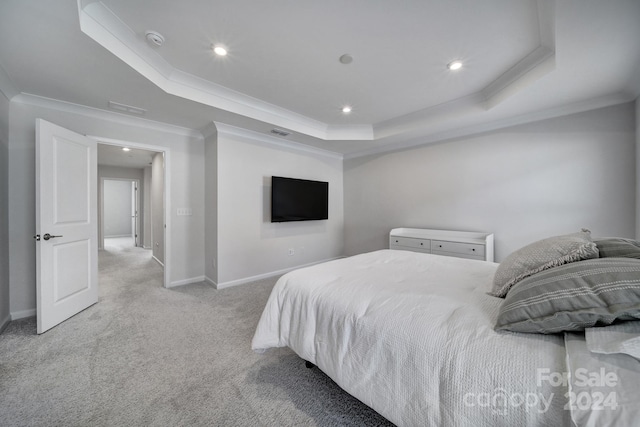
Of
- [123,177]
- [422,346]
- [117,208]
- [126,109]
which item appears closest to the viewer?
[422,346]

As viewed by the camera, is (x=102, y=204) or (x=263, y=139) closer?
(x=263, y=139)

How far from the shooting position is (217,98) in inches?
107

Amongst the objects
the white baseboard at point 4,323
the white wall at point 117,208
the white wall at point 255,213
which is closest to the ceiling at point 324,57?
the white wall at point 255,213

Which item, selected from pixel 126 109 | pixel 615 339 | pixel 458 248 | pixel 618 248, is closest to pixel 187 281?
pixel 126 109

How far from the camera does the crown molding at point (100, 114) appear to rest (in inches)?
96.7

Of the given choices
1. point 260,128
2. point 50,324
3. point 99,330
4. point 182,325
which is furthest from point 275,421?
point 260,128

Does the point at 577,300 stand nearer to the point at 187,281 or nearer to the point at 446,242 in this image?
the point at 446,242

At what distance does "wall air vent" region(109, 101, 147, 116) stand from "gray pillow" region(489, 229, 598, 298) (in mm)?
3858

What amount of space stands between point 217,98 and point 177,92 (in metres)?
0.42

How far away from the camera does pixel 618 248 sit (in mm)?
1117

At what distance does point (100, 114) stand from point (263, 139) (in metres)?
1.99

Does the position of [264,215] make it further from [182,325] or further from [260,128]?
[182,325]

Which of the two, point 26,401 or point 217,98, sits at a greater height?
point 217,98

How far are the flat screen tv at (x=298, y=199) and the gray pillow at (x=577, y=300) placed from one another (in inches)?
129
